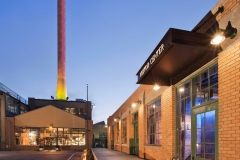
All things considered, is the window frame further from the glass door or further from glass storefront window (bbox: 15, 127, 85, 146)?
glass storefront window (bbox: 15, 127, 85, 146)

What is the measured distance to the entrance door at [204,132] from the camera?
5945 mm

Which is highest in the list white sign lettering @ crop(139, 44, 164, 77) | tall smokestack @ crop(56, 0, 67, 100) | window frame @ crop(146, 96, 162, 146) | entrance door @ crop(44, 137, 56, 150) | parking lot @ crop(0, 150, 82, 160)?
tall smokestack @ crop(56, 0, 67, 100)

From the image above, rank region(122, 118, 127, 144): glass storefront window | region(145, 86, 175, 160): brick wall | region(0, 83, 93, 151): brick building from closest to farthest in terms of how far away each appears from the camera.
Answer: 1. region(145, 86, 175, 160): brick wall
2. region(122, 118, 127, 144): glass storefront window
3. region(0, 83, 93, 151): brick building

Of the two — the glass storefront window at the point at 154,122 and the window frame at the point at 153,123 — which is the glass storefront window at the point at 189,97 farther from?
the glass storefront window at the point at 154,122

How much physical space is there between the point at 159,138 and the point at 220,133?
5527 mm

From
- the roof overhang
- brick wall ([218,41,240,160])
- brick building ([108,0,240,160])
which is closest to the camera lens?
brick wall ([218,41,240,160])

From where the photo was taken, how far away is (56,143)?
129 ft

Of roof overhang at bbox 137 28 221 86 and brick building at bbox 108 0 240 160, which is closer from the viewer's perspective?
brick building at bbox 108 0 240 160

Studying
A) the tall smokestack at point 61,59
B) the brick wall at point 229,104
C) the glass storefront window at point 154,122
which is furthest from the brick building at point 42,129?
the brick wall at point 229,104

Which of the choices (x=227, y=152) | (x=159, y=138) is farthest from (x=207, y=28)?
(x=159, y=138)

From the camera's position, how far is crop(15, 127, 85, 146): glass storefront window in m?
38.5

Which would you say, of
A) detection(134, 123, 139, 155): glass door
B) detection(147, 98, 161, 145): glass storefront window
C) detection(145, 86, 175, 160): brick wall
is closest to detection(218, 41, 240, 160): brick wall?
detection(145, 86, 175, 160): brick wall

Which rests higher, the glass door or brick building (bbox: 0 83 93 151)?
the glass door

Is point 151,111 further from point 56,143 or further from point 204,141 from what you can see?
point 56,143
